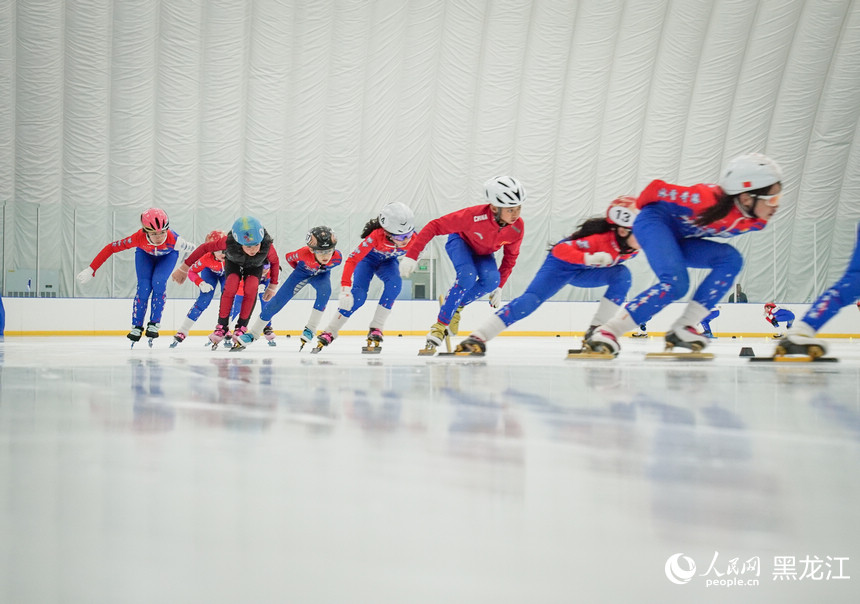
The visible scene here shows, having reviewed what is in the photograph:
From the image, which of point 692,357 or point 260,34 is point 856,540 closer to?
point 692,357

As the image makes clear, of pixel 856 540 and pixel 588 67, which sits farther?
pixel 588 67

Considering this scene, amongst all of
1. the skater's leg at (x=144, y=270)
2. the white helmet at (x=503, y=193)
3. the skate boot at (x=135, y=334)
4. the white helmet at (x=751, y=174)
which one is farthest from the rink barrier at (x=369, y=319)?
the white helmet at (x=751, y=174)

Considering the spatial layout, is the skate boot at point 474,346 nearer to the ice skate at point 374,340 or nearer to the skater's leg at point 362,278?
the ice skate at point 374,340

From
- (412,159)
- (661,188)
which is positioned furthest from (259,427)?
(412,159)

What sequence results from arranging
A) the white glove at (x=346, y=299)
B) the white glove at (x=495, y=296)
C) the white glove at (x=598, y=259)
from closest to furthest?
1. the white glove at (x=598, y=259)
2. the white glove at (x=495, y=296)
3. the white glove at (x=346, y=299)

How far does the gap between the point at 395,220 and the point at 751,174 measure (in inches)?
159

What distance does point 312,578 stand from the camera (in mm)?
731

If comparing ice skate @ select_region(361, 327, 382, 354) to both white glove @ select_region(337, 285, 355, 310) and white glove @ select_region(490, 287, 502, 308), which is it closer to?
white glove @ select_region(337, 285, 355, 310)

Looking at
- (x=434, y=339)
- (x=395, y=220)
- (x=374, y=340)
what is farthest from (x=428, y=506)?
(x=395, y=220)

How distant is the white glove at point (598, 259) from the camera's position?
6.04m

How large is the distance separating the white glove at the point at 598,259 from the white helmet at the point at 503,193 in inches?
35.0

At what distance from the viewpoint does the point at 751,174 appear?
193 inches

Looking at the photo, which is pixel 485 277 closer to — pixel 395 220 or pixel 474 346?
pixel 474 346

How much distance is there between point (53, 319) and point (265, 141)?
7.37 m
